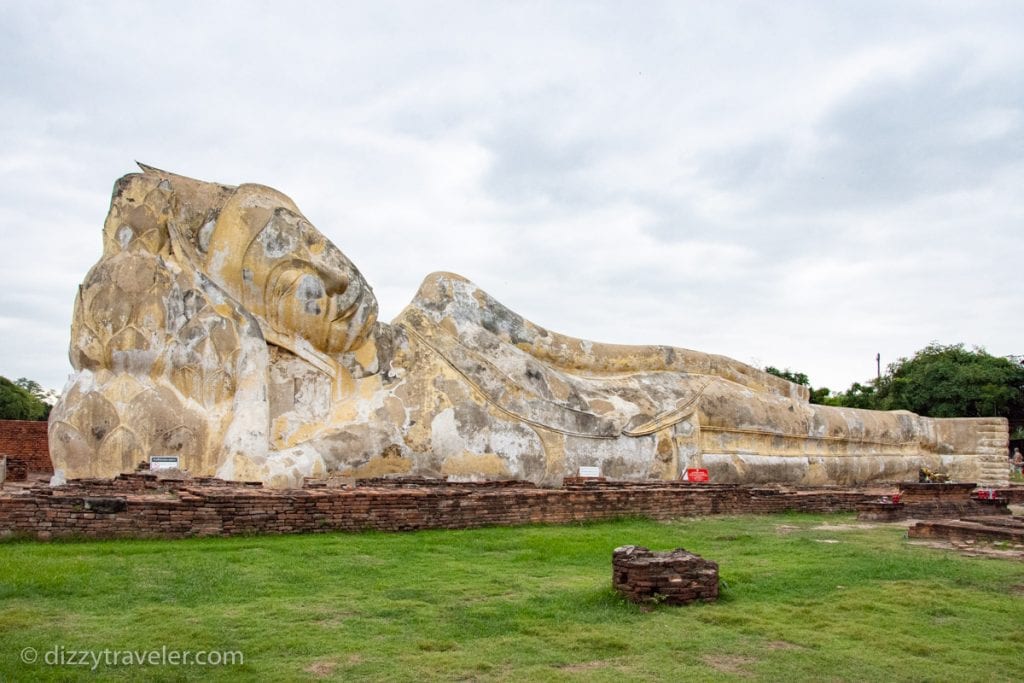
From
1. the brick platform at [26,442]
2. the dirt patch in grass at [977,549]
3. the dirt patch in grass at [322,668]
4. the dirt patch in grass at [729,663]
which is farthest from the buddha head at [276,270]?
the brick platform at [26,442]

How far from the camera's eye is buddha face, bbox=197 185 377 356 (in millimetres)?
10844

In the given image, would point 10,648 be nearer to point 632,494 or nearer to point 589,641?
point 589,641

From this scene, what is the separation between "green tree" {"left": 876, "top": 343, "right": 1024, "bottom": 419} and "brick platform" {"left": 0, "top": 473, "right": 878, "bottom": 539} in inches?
968

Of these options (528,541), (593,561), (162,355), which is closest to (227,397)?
(162,355)

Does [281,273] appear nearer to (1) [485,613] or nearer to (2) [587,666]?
(1) [485,613]

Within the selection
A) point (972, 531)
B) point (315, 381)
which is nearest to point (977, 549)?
point (972, 531)

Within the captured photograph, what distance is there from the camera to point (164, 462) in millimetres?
9250

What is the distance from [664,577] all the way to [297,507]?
3.52 metres

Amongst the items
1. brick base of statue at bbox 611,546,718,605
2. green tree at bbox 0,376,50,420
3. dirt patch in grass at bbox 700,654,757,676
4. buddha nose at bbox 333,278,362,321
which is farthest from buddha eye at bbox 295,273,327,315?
green tree at bbox 0,376,50,420

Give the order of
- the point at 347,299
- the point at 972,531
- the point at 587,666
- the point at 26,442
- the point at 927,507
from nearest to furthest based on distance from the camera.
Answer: the point at 587,666
the point at 972,531
the point at 927,507
the point at 347,299
the point at 26,442

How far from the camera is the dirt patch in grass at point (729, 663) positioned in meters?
3.98

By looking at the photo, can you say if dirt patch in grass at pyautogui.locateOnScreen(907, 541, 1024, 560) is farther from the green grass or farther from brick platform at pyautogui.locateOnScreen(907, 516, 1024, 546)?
the green grass

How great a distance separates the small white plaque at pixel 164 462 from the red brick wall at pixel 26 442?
10463mm

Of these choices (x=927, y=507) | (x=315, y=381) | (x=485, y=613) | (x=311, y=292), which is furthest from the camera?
(x=315, y=381)
